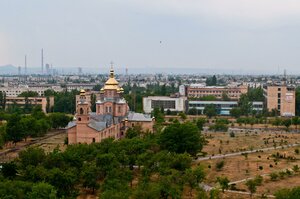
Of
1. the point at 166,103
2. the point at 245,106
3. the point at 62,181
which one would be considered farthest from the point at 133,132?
the point at 166,103

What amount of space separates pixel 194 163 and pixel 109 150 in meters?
7.19

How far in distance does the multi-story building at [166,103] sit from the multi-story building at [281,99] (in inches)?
534

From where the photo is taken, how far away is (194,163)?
113ft

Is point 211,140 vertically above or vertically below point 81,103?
below

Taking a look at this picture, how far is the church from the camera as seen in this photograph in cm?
3925

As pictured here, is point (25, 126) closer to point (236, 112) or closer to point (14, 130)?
point (14, 130)

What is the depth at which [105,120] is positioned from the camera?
42625 mm

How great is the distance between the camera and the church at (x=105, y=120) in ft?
129

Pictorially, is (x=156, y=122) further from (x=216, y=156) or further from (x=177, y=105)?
(x=177, y=105)

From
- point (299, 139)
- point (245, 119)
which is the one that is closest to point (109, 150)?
point (299, 139)

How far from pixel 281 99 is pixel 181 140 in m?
38.5

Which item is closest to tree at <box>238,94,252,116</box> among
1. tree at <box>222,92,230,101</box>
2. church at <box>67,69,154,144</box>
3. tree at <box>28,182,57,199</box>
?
tree at <box>222,92,230,101</box>

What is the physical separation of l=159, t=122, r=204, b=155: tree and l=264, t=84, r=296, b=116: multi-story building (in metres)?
36.8

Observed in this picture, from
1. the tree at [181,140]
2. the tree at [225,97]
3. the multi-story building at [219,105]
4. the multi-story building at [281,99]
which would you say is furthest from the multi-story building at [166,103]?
the tree at [181,140]
